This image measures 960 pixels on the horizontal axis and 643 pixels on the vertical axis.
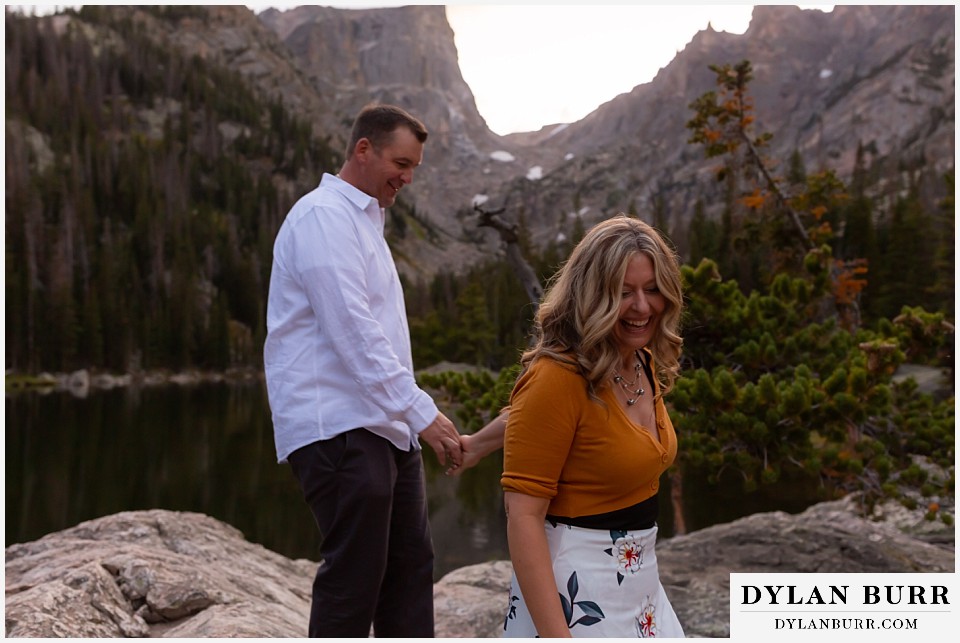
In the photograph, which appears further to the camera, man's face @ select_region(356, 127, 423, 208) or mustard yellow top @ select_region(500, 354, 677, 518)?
man's face @ select_region(356, 127, 423, 208)

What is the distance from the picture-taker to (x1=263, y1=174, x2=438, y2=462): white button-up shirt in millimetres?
2072

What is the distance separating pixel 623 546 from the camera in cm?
156

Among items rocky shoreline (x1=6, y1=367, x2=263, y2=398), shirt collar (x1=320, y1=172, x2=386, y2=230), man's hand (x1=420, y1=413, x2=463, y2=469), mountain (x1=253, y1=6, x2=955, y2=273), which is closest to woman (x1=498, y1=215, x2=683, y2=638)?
man's hand (x1=420, y1=413, x2=463, y2=469)

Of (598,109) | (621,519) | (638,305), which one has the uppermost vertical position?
(598,109)

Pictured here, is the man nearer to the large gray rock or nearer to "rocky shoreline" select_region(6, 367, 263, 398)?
the large gray rock

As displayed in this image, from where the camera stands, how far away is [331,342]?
6.83ft

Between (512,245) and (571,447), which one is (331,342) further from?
(512,245)

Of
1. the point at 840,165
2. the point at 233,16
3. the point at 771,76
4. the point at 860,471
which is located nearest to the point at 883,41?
the point at 771,76

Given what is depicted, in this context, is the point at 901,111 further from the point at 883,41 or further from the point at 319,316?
the point at 319,316

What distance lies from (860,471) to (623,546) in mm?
3873

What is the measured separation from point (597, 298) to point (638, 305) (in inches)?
3.2

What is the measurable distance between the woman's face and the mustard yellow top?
4.2 inches

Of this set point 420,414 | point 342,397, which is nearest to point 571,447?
point 420,414

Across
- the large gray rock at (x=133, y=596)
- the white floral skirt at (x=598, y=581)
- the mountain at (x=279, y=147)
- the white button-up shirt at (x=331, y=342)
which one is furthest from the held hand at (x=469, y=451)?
the mountain at (x=279, y=147)
